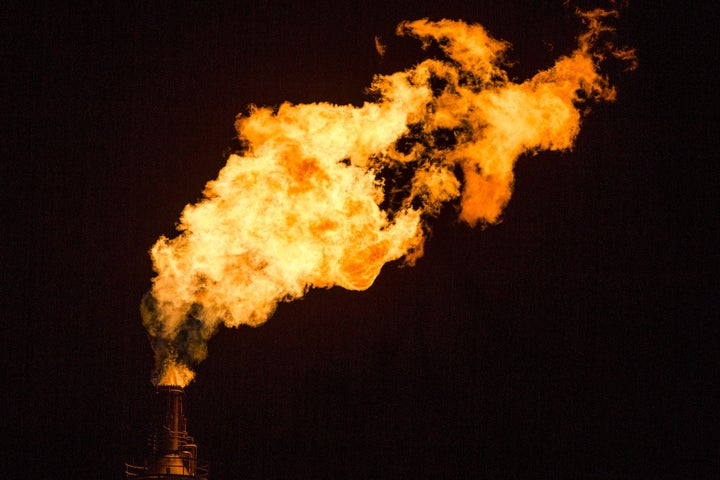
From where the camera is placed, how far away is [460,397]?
18.7 metres

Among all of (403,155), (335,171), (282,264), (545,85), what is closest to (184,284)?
(282,264)

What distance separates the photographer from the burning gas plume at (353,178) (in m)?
13.3

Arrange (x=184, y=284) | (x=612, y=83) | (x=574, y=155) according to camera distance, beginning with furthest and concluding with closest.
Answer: (x=574, y=155) → (x=612, y=83) → (x=184, y=284)

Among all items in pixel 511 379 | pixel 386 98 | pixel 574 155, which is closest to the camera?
pixel 386 98

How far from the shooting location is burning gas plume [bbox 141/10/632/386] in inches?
524

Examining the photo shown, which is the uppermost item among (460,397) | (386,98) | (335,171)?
(386,98)

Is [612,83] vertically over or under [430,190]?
over

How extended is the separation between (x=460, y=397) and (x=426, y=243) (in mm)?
3437

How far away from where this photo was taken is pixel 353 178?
45.4ft

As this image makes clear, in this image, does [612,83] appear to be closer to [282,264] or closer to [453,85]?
[453,85]

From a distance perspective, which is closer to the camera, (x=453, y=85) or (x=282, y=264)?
(x=282, y=264)

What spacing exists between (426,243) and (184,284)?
18.5 ft

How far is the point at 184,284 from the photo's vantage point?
Result: 13141mm

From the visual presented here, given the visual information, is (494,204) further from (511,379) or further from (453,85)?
(511,379)
